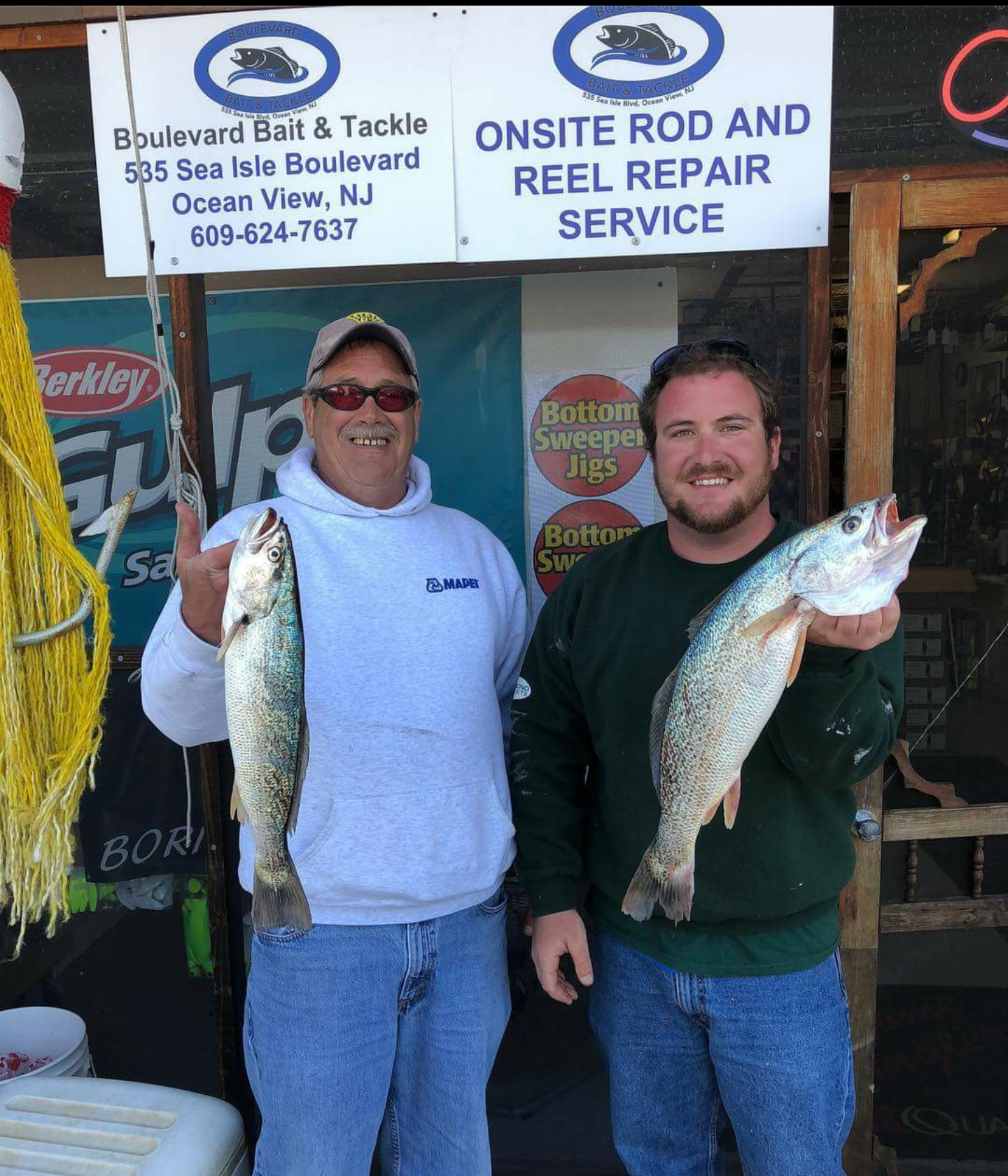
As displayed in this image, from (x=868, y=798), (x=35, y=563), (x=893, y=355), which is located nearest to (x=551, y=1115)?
(x=868, y=798)

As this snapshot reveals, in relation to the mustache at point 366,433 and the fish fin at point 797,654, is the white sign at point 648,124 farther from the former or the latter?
the fish fin at point 797,654

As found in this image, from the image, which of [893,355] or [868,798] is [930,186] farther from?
[868,798]

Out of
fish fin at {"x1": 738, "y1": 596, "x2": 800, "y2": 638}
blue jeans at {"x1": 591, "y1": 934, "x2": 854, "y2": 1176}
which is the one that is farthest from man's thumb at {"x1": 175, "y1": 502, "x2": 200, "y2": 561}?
blue jeans at {"x1": 591, "y1": 934, "x2": 854, "y2": 1176}

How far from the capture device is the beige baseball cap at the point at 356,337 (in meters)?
2.41

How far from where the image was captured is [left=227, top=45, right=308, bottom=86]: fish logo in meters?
2.71

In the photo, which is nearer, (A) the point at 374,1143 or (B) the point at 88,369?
(A) the point at 374,1143

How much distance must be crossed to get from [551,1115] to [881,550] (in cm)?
283

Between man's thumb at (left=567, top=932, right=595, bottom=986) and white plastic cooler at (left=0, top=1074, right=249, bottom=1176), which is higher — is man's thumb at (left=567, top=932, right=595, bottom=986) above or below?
above

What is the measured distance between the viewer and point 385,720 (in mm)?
2176

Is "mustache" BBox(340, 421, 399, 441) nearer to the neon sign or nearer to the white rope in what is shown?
the white rope

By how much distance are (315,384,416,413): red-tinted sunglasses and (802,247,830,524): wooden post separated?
4.58 ft

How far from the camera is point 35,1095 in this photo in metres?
2.44

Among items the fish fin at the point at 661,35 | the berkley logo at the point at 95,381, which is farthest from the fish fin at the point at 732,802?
the berkley logo at the point at 95,381

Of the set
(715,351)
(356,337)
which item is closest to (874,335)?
(715,351)
